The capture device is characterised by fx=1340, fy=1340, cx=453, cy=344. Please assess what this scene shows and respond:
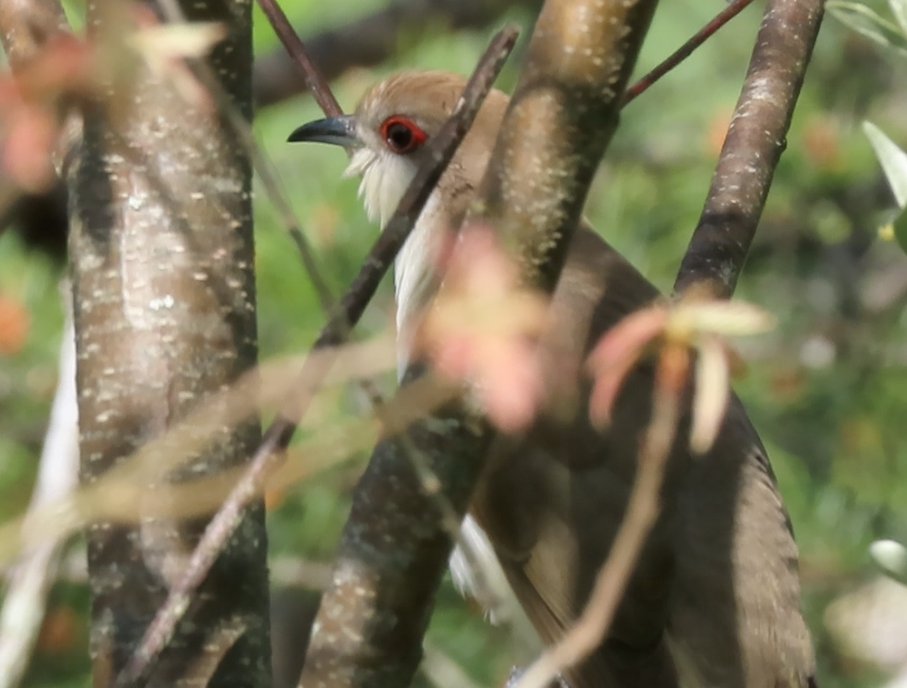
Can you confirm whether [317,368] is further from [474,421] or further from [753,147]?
[753,147]

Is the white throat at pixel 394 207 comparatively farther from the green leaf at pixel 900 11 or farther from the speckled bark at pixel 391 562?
the speckled bark at pixel 391 562

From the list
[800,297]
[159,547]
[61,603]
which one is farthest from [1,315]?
[800,297]

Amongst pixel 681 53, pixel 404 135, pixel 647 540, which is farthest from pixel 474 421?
pixel 404 135

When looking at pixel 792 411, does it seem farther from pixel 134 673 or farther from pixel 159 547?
pixel 134 673

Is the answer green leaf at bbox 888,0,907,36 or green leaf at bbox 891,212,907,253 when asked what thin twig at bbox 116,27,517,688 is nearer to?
Answer: green leaf at bbox 891,212,907,253

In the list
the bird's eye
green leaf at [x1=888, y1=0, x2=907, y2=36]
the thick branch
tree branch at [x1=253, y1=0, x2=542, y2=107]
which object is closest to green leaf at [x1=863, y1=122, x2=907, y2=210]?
green leaf at [x1=888, y1=0, x2=907, y2=36]

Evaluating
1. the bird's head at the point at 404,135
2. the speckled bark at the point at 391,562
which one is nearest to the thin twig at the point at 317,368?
the speckled bark at the point at 391,562
